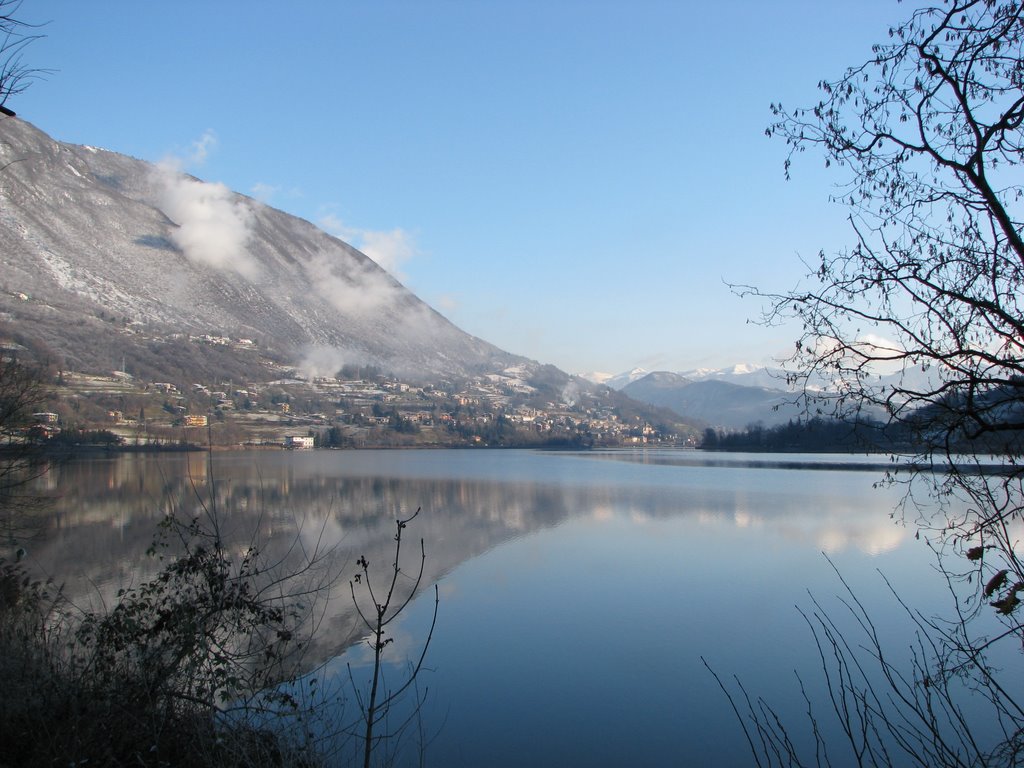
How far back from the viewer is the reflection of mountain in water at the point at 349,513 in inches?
590

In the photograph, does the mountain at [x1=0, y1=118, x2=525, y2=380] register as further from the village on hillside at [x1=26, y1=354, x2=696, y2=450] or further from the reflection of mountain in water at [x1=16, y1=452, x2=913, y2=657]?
the reflection of mountain in water at [x1=16, y1=452, x2=913, y2=657]

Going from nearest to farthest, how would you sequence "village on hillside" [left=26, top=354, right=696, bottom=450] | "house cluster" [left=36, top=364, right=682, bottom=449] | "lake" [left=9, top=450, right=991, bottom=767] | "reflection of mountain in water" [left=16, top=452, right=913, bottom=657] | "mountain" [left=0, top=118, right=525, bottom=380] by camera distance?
"lake" [left=9, top=450, right=991, bottom=767]
"reflection of mountain in water" [left=16, top=452, right=913, bottom=657]
"village on hillside" [left=26, top=354, right=696, bottom=450]
"house cluster" [left=36, top=364, right=682, bottom=449]
"mountain" [left=0, top=118, right=525, bottom=380]

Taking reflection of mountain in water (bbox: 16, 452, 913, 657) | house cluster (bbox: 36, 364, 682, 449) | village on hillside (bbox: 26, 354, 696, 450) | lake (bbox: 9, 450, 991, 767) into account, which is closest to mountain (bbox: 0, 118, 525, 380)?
village on hillside (bbox: 26, 354, 696, 450)

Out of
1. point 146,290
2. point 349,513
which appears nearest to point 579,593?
point 349,513

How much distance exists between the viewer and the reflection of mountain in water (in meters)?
15.0

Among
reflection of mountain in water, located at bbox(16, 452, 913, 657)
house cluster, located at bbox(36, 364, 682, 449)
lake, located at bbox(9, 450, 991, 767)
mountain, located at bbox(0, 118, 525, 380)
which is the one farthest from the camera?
mountain, located at bbox(0, 118, 525, 380)

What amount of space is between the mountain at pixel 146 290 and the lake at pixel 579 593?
3169 inches

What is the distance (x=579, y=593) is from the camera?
14.6 m

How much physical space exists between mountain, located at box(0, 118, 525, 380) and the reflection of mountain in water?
68.2 meters

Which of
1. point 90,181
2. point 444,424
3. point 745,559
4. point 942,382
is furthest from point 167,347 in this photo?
point 942,382

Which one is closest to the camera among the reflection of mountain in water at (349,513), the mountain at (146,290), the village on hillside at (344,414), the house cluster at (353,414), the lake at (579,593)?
the lake at (579,593)

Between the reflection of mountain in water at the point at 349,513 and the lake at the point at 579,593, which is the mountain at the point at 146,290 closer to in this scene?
the reflection of mountain in water at the point at 349,513

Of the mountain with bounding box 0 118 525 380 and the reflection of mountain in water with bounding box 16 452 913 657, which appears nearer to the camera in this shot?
the reflection of mountain in water with bounding box 16 452 913 657

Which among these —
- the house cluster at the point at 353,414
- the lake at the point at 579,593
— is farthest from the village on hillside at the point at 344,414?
the lake at the point at 579,593
